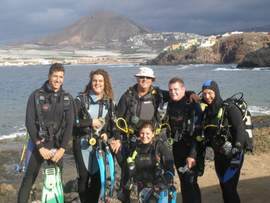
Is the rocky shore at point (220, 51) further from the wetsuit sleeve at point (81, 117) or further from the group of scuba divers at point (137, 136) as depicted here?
the wetsuit sleeve at point (81, 117)

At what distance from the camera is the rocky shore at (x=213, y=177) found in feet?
26.1

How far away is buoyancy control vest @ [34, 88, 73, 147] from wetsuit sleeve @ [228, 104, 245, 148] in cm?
198

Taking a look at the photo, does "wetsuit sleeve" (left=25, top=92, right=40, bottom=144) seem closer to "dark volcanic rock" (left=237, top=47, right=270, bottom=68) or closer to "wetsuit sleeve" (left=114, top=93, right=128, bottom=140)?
"wetsuit sleeve" (left=114, top=93, right=128, bottom=140)

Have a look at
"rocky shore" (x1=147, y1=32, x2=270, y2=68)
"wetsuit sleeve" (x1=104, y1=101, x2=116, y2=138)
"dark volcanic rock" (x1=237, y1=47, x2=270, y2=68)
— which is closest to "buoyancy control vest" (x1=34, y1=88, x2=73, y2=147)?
"wetsuit sleeve" (x1=104, y1=101, x2=116, y2=138)

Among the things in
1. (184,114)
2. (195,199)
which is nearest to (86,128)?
(184,114)

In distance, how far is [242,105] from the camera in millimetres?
5832

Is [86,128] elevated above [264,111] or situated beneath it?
elevated above

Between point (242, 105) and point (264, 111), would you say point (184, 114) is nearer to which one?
point (242, 105)

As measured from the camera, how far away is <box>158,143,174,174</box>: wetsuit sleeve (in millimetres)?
5691

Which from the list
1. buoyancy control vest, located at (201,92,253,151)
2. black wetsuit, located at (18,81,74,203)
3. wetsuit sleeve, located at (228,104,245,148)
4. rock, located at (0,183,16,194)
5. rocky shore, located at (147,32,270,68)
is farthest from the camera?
rocky shore, located at (147,32,270,68)

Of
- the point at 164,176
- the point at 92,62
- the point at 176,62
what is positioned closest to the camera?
the point at 164,176

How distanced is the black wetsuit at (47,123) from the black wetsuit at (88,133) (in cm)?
23

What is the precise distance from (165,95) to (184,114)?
0.44 metres

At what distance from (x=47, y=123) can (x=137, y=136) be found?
1.15 metres
